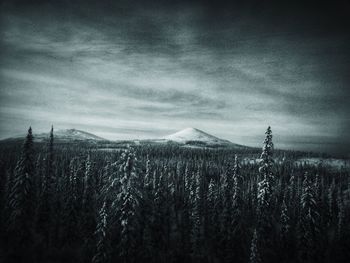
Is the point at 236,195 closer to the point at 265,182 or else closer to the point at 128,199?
the point at 265,182

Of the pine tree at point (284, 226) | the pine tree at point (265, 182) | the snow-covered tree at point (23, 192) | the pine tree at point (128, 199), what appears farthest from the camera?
the pine tree at point (284, 226)

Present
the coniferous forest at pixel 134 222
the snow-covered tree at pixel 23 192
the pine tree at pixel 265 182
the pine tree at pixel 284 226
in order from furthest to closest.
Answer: the pine tree at pixel 284 226
the snow-covered tree at pixel 23 192
the pine tree at pixel 265 182
the coniferous forest at pixel 134 222

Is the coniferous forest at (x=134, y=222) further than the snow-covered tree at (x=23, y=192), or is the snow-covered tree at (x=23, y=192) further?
the snow-covered tree at (x=23, y=192)

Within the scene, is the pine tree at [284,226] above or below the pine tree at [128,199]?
below

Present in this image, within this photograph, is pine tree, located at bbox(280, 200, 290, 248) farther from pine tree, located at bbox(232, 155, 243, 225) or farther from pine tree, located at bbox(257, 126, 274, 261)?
pine tree, located at bbox(257, 126, 274, 261)

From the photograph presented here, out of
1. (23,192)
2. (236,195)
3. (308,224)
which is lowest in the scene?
(308,224)

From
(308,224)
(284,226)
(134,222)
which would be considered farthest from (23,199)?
(284,226)

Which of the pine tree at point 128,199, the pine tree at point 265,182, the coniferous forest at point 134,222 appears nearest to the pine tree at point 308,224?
the coniferous forest at point 134,222

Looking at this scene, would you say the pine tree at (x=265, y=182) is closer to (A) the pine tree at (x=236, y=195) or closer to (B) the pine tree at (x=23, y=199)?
(A) the pine tree at (x=236, y=195)

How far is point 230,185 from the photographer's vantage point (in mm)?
44156

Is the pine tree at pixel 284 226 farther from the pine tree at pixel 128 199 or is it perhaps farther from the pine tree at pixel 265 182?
the pine tree at pixel 128 199

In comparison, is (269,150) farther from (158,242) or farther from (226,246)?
(158,242)

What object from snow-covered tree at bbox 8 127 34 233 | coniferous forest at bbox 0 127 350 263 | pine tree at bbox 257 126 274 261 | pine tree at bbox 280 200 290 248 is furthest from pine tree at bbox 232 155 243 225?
snow-covered tree at bbox 8 127 34 233

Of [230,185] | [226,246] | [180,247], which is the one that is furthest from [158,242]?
[230,185]
